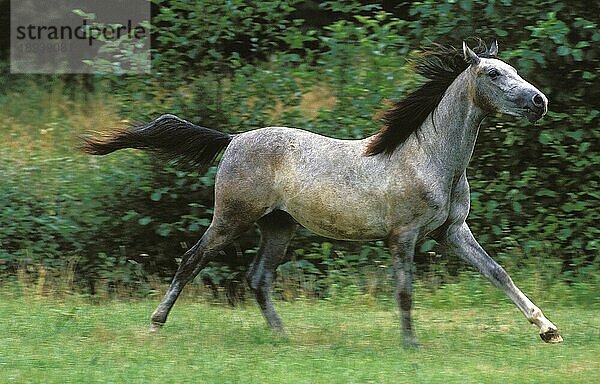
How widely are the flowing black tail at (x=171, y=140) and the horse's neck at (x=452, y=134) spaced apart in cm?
174

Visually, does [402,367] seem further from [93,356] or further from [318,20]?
[318,20]

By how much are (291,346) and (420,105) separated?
80.5 inches

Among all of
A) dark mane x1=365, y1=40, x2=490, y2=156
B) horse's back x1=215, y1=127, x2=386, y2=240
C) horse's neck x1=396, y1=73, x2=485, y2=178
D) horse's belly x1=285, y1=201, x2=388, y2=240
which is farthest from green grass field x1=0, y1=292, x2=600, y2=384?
dark mane x1=365, y1=40, x2=490, y2=156

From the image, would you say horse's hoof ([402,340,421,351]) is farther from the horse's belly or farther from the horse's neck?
the horse's neck

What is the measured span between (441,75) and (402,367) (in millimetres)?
2326

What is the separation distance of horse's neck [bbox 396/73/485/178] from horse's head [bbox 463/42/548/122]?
113 mm

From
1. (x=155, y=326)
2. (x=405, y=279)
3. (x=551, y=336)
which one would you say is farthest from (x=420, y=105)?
(x=155, y=326)

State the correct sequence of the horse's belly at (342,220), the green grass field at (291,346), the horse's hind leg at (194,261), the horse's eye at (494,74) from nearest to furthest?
the green grass field at (291,346), the horse's eye at (494,74), the horse's belly at (342,220), the horse's hind leg at (194,261)

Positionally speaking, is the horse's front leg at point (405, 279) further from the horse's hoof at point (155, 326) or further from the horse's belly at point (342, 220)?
the horse's hoof at point (155, 326)

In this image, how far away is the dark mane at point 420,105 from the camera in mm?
8180

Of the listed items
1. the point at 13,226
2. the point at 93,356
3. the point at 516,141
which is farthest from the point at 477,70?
the point at 13,226

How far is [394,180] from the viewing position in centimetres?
805

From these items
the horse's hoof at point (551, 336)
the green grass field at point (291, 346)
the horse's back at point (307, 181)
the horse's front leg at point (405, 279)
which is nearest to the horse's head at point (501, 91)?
the horse's back at point (307, 181)

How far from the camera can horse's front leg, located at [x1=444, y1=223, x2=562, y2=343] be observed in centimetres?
786
